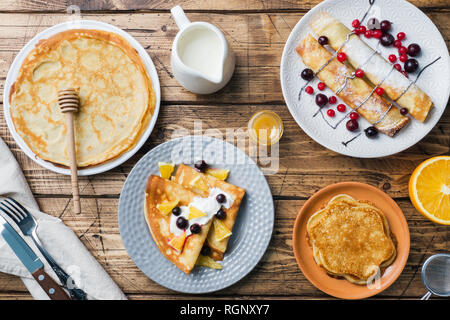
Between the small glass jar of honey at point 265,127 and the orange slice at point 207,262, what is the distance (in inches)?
22.1

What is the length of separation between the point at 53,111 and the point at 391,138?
1486 mm

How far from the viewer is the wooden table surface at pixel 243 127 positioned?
5.65 ft

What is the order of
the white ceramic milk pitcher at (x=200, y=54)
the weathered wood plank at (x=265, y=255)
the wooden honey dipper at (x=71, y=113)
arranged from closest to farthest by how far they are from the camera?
the white ceramic milk pitcher at (x=200, y=54) < the wooden honey dipper at (x=71, y=113) < the weathered wood plank at (x=265, y=255)

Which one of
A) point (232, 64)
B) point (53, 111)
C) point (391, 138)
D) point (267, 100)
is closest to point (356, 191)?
point (391, 138)

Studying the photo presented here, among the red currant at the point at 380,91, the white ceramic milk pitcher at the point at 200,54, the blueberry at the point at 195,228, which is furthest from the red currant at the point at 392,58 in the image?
the blueberry at the point at 195,228

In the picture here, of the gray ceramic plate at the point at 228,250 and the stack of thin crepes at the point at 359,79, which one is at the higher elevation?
the stack of thin crepes at the point at 359,79

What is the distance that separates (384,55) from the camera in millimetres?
1683

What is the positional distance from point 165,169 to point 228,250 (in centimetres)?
45

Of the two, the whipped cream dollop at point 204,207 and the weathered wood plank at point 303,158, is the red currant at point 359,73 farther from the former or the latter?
the whipped cream dollop at point 204,207

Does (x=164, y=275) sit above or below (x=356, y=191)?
below

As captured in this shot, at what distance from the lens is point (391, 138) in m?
1.65

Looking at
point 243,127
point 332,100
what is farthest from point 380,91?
point 243,127

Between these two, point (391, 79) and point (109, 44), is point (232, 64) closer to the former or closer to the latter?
point (109, 44)

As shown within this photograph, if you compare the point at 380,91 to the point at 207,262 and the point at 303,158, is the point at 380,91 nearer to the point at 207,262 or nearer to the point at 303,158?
the point at 303,158
